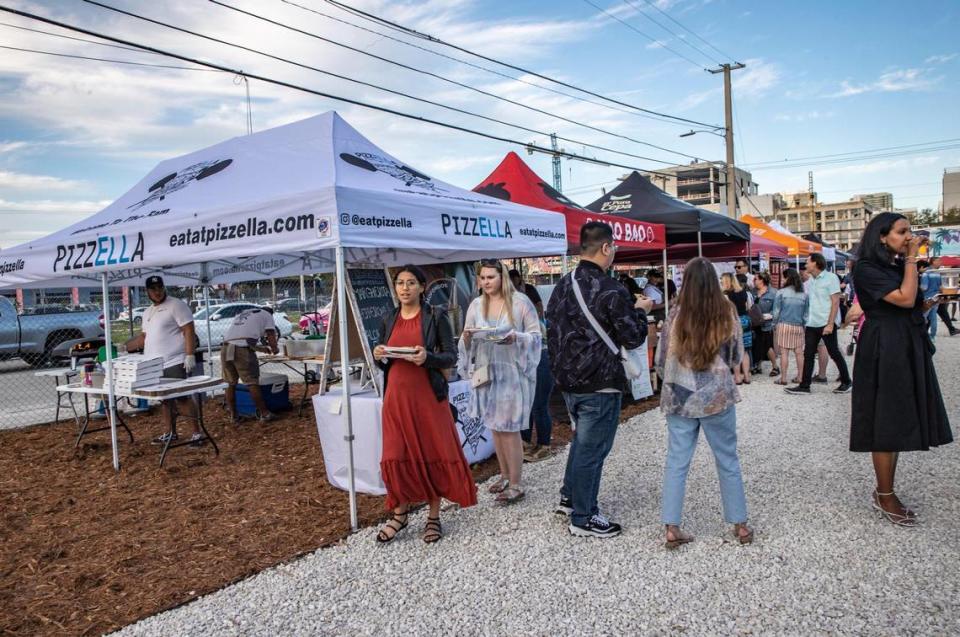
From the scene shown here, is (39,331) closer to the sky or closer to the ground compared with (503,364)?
closer to the sky

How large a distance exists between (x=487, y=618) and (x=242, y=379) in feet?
18.5

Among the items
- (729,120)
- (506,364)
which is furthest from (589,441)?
(729,120)

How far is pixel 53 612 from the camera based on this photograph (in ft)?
10.8

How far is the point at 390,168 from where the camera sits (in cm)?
539

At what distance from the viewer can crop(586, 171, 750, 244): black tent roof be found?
32.9 feet

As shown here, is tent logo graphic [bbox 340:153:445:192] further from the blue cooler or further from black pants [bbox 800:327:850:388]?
black pants [bbox 800:327:850:388]

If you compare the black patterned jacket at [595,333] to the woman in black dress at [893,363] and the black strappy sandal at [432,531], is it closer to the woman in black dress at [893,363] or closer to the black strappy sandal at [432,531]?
the black strappy sandal at [432,531]

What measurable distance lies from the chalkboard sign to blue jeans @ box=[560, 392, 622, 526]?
2.36 meters

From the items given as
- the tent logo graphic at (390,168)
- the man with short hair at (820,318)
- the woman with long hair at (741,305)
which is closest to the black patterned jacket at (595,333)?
the tent logo graphic at (390,168)

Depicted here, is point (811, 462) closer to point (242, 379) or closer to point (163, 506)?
point (163, 506)

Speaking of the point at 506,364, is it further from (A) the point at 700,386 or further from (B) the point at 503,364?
(A) the point at 700,386

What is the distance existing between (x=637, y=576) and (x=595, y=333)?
132 cm

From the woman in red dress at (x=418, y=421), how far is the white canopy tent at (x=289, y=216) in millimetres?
425

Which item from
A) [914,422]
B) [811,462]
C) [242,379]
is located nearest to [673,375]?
[914,422]
